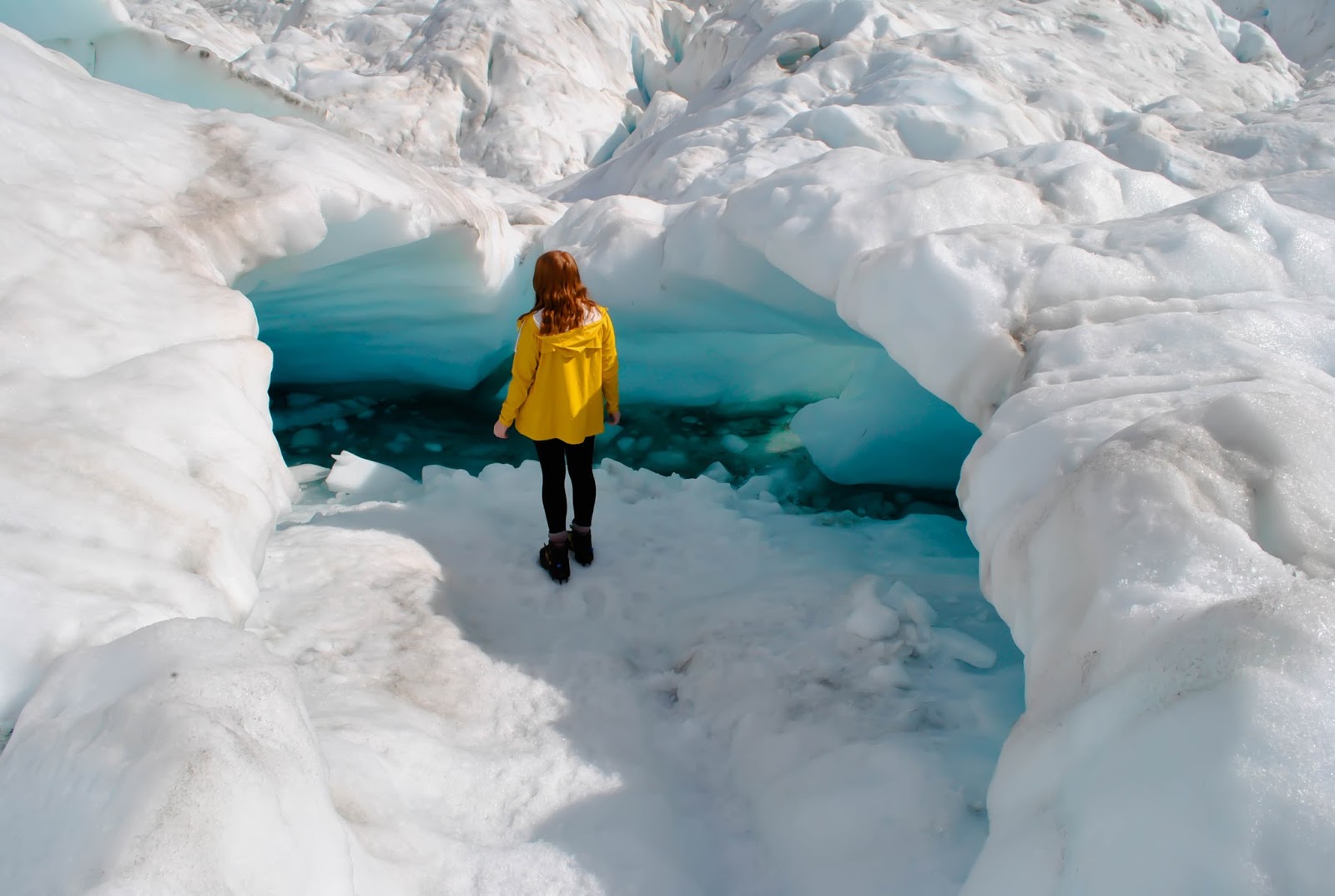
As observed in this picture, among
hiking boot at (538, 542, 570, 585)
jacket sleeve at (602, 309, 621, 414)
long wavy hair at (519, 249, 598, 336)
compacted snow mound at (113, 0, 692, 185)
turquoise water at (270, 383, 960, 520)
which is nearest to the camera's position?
long wavy hair at (519, 249, 598, 336)

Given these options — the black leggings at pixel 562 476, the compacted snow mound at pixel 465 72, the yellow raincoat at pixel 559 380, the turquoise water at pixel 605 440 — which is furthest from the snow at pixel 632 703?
the compacted snow mound at pixel 465 72

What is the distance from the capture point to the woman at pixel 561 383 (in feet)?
8.13

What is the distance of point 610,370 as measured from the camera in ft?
8.82

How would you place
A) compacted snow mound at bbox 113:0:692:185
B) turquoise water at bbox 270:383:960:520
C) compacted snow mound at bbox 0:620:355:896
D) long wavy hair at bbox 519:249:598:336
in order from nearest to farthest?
compacted snow mound at bbox 0:620:355:896 → long wavy hair at bbox 519:249:598:336 → turquoise water at bbox 270:383:960:520 → compacted snow mound at bbox 113:0:692:185

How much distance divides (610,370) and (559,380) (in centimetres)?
21

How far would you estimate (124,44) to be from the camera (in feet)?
15.6

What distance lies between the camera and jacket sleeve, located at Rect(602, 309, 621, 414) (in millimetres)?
2650

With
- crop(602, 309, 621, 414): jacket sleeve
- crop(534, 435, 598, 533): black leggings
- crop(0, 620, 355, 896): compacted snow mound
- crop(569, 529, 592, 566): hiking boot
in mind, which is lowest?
crop(569, 529, 592, 566): hiking boot

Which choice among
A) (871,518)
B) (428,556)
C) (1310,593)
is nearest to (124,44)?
(428,556)

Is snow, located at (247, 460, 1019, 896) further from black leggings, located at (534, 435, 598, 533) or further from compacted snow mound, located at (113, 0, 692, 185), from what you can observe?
compacted snow mound, located at (113, 0, 692, 185)

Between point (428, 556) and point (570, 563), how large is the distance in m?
0.47

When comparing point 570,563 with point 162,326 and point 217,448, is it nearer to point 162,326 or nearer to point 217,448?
point 217,448

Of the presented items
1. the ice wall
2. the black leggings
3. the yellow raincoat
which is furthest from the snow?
the yellow raincoat

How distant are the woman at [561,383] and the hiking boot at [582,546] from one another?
0.09 meters
